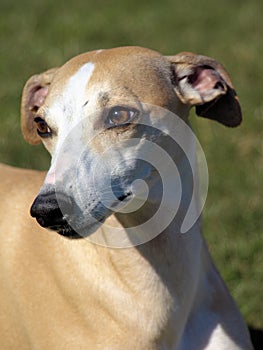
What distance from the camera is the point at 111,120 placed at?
331 centimetres

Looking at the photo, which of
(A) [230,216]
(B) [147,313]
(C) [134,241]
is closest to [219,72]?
(C) [134,241]

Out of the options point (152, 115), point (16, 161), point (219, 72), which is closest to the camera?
point (152, 115)

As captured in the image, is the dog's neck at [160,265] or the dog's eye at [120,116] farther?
the dog's neck at [160,265]

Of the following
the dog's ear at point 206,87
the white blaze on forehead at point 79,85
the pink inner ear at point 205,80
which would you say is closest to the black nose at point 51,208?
the white blaze on forehead at point 79,85

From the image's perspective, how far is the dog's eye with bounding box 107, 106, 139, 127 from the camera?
10.8ft

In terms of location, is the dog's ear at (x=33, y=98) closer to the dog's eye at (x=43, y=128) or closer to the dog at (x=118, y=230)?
the dog at (x=118, y=230)

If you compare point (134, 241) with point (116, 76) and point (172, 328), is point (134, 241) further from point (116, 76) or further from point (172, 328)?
point (116, 76)

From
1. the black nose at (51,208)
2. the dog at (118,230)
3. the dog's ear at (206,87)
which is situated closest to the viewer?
the black nose at (51,208)

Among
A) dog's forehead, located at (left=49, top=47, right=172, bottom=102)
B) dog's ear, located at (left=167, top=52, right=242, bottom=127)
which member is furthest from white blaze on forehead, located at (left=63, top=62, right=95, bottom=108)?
dog's ear, located at (left=167, top=52, right=242, bottom=127)

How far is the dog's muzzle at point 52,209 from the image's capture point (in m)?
3.02

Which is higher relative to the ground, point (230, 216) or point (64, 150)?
point (64, 150)

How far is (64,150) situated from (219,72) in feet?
2.71

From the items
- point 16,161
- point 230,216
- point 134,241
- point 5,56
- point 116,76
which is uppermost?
point 116,76

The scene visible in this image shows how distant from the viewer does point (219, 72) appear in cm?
366
